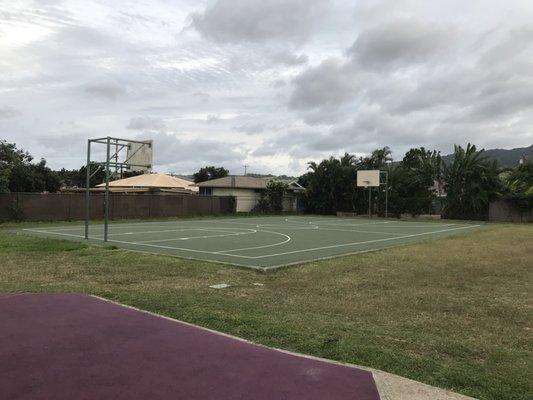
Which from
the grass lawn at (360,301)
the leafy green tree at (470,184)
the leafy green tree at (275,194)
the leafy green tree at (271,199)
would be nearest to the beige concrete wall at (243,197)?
the leafy green tree at (271,199)

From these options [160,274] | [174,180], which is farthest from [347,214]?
[160,274]

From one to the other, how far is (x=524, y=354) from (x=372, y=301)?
279cm

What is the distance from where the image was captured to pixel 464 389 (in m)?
Answer: 4.07

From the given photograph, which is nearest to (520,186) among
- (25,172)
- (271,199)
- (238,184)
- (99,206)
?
(271,199)

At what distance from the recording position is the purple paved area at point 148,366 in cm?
385

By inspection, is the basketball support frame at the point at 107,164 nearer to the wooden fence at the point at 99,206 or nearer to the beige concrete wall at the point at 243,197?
the wooden fence at the point at 99,206

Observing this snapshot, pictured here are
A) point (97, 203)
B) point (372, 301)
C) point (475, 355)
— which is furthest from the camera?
point (97, 203)

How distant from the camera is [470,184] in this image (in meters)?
39.5

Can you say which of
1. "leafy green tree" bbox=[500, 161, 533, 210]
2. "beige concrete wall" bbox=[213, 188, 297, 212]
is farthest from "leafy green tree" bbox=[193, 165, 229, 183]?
"leafy green tree" bbox=[500, 161, 533, 210]

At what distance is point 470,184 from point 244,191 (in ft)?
60.5

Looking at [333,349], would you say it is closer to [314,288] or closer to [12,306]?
[314,288]

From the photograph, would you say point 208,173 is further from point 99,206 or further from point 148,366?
point 148,366

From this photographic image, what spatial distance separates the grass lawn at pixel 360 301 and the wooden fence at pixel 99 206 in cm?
1381

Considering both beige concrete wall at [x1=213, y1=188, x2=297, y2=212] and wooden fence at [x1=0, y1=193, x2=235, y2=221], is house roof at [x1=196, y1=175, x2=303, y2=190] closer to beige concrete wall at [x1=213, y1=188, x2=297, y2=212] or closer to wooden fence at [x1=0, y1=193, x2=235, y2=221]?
beige concrete wall at [x1=213, y1=188, x2=297, y2=212]
